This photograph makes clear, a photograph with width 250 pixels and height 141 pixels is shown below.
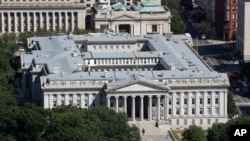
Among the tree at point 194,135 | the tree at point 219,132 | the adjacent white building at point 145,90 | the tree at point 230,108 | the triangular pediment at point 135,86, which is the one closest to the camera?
the tree at point 219,132

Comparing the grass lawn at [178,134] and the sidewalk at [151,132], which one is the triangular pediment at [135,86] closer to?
the sidewalk at [151,132]

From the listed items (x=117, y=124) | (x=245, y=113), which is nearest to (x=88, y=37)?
(x=245, y=113)

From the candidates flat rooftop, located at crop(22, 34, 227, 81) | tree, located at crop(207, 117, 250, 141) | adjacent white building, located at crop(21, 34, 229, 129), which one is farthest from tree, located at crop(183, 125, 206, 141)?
flat rooftop, located at crop(22, 34, 227, 81)

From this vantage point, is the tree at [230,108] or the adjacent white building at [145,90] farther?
the tree at [230,108]

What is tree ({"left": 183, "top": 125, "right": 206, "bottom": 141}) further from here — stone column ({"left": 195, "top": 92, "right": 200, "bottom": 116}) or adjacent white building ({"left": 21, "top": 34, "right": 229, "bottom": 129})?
stone column ({"left": 195, "top": 92, "right": 200, "bottom": 116})

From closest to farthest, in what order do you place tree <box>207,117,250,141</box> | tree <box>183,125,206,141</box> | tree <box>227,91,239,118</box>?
tree <box>207,117,250,141</box>, tree <box>183,125,206,141</box>, tree <box>227,91,239,118</box>

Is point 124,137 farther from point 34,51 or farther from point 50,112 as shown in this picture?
point 34,51

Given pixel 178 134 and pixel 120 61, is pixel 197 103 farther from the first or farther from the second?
pixel 120 61

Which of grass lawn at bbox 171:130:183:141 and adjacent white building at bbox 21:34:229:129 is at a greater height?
adjacent white building at bbox 21:34:229:129

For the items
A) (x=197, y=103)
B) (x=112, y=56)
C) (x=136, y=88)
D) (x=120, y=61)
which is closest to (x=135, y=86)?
(x=136, y=88)

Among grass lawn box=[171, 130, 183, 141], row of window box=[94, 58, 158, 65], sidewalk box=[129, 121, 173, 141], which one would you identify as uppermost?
row of window box=[94, 58, 158, 65]

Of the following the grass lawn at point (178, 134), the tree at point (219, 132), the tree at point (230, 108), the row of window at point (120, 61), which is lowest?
the grass lawn at point (178, 134)

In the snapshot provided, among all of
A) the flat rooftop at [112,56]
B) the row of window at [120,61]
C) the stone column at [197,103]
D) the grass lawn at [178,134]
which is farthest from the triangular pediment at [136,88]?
the row of window at [120,61]
